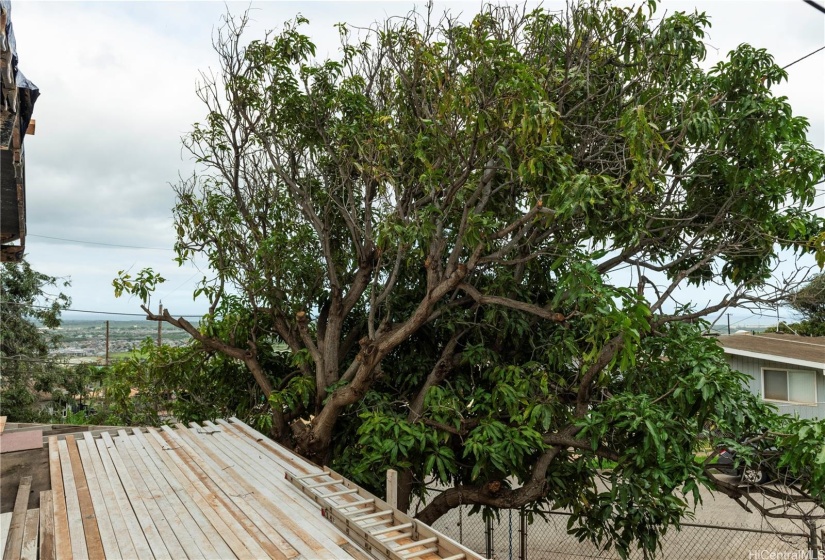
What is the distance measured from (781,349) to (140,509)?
14.0 metres

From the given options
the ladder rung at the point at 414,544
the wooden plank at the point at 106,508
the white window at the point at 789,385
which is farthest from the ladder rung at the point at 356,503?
the white window at the point at 789,385

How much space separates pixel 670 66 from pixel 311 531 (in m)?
5.67

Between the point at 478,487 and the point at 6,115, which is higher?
the point at 6,115

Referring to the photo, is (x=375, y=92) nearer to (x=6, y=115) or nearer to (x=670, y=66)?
(x=670, y=66)

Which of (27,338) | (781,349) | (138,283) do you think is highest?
(138,283)

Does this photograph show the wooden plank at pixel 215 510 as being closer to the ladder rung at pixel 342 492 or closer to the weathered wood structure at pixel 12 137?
the ladder rung at pixel 342 492

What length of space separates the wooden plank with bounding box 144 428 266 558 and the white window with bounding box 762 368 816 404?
13022mm

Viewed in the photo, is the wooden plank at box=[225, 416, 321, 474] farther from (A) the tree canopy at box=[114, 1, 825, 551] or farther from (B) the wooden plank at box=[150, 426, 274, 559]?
(A) the tree canopy at box=[114, 1, 825, 551]

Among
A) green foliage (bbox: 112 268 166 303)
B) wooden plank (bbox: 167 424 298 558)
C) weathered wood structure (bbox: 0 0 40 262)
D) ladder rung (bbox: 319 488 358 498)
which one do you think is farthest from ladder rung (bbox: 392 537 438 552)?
green foliage (bbox: 112 268 166 303)

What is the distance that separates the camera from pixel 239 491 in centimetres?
443

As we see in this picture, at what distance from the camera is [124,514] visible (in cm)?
392

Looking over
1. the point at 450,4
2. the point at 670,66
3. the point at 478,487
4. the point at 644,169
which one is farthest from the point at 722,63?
the point at 478,487

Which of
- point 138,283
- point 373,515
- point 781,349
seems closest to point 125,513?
point 373,515

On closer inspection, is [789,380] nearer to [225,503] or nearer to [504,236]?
[504,236]
